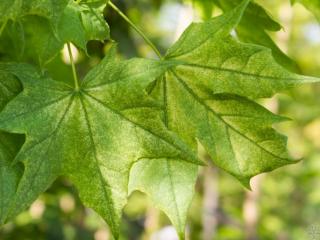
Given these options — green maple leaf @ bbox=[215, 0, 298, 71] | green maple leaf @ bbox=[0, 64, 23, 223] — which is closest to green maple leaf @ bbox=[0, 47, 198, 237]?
green maple leaf @ bbox=[0, 64, 23, 223]

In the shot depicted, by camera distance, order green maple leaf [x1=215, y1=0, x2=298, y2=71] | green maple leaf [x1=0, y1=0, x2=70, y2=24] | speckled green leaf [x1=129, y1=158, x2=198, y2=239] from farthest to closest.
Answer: green maple leaf [x1=215, y1=0, x2=298, y2=71], speckled green leaf [x1=129, y1=158, x2=198, y2=239], green maple leaf [x1=0, y1=0, x2=70, y2=24]

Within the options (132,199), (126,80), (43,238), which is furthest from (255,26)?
(132,199)

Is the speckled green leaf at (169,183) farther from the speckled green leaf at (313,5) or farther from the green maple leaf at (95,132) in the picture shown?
the speckled green leaf at (313,5)

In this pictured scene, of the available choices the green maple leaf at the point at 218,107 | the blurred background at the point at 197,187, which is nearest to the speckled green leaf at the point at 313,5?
the blurred background at the point at 197,187

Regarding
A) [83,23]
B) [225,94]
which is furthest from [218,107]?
[83,23]

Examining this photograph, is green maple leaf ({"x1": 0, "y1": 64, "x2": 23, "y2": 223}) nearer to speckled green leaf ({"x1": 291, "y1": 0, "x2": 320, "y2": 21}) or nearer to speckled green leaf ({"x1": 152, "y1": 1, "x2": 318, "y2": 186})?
speckled green leaf ({"x1": 152, "y1": 1, "x2": 318, "y2": 186})

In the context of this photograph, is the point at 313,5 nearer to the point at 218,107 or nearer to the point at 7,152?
the point at 218,107

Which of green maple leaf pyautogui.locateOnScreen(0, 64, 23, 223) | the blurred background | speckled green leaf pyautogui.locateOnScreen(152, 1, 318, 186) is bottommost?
green maple leaf pyautogui.locateOnScreen(0, 64, 23, 223)
